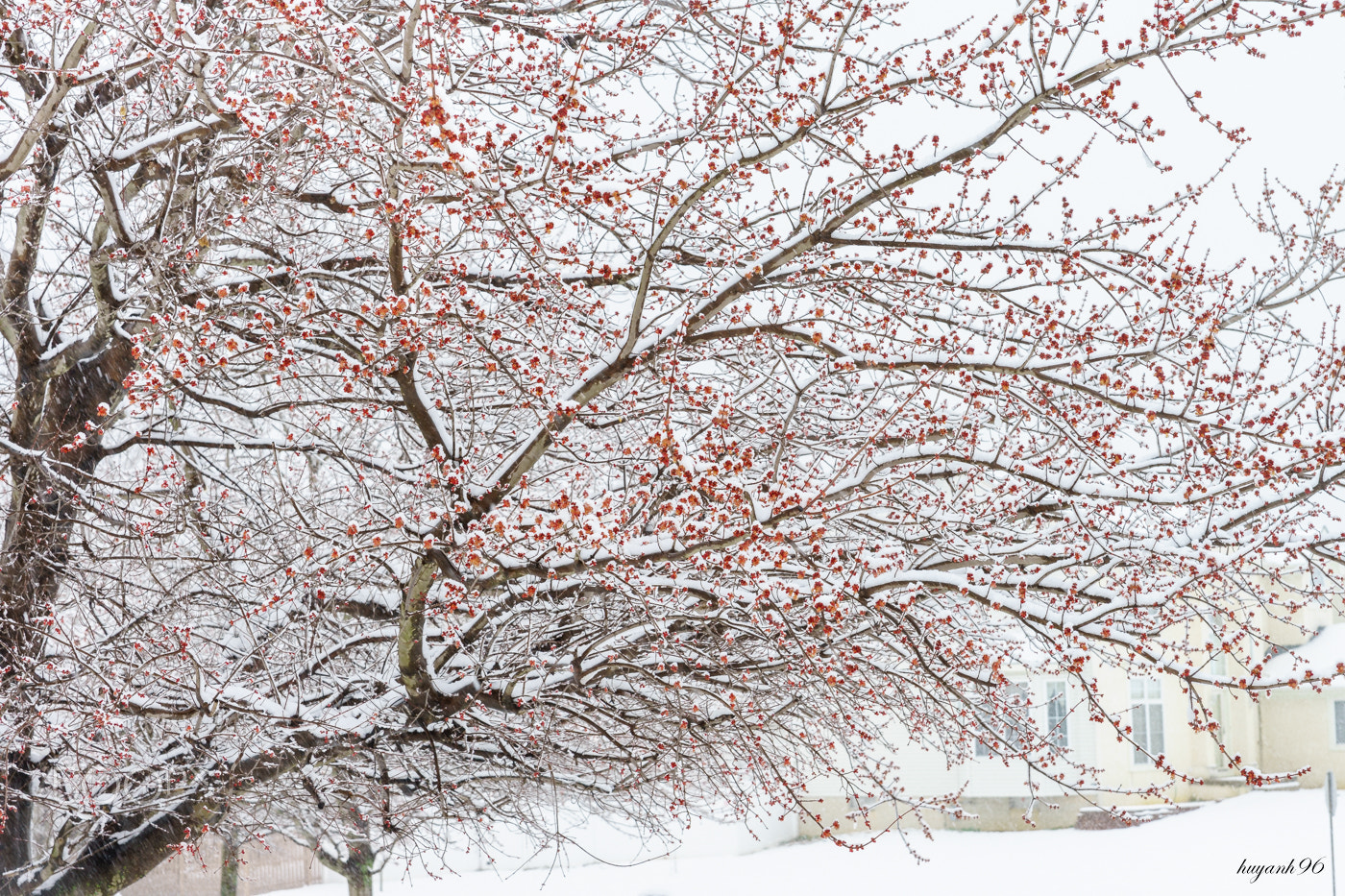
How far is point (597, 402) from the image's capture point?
5.55 m

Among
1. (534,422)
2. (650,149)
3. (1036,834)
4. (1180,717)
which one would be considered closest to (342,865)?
(534,422)

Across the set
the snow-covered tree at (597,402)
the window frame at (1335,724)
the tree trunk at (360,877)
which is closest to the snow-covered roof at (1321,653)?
the window frame at (1335,724)

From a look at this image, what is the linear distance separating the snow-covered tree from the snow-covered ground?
539 inches

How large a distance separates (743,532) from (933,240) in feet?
5.85

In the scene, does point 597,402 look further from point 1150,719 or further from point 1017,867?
point 1150,719

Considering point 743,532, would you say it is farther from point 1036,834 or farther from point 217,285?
point 1036,834

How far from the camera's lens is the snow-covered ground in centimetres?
2000

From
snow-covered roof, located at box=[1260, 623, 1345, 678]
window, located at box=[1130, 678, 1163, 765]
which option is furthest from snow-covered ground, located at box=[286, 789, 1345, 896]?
snow-covered roof, located at box=[1260, 623, 1345, 678]

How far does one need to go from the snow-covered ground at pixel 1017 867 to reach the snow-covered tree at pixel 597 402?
13689mm

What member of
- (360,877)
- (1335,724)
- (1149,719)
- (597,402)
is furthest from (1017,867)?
(597,402)

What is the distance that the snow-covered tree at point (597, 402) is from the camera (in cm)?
468

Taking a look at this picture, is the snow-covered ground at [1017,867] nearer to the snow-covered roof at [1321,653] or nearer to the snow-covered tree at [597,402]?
the snow-covered roof at [1321,653]

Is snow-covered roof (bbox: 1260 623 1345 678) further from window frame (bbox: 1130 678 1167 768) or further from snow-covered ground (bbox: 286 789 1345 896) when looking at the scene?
snow-covered ground (bbox: 286 789 1345 896)

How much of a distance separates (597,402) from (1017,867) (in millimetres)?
19225
